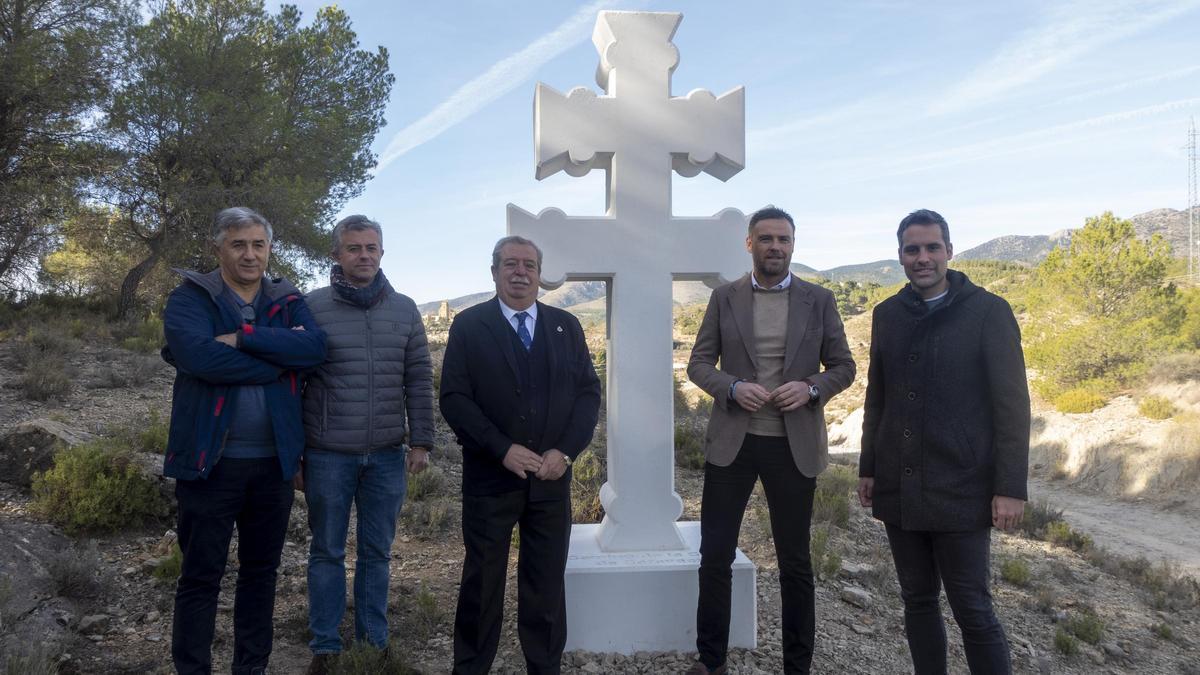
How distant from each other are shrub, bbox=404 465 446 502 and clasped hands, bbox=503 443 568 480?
11.3 ft

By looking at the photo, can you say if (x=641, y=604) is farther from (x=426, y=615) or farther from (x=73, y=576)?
(x=73, y=576)

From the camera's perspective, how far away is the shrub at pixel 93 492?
4.49 metres

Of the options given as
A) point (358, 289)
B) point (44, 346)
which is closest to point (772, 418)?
point (358, 289)

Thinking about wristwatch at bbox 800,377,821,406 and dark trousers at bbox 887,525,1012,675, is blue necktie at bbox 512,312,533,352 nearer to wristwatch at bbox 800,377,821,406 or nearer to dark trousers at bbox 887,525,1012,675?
wristwatch at bbox 800,377,821,406

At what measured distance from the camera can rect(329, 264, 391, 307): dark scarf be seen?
297 cm

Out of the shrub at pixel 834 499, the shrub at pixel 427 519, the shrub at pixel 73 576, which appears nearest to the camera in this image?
the shrub at pixel 73 576

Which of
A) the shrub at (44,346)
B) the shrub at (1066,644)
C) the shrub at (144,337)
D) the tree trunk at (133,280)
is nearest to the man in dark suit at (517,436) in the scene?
the shrub at (1066,644)

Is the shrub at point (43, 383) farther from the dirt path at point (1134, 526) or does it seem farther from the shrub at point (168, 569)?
the dirt path at point (1134, 526)

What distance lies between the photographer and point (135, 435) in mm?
5953

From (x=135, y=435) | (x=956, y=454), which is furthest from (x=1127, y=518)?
(x=135, y=435)

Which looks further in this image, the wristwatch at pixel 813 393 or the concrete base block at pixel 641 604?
the concrete base block at pixel 641 604

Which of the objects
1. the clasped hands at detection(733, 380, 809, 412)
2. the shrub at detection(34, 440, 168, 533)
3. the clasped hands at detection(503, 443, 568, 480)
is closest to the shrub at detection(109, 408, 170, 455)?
the shrub at detection(34, 440, 168, 533)

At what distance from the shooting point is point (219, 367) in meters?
2.58

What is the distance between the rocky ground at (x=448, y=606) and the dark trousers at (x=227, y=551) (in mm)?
553
